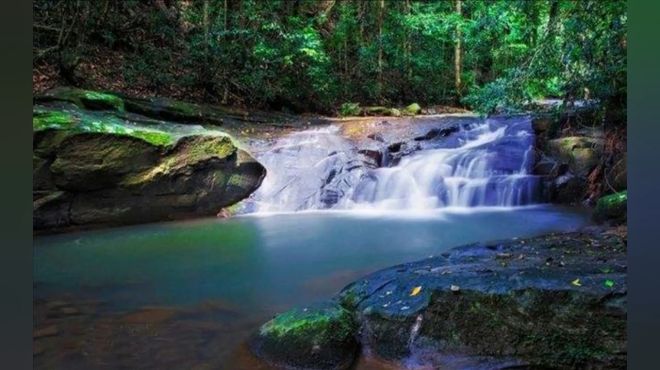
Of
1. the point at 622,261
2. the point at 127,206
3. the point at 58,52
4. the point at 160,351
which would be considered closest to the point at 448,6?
the point at 58,52

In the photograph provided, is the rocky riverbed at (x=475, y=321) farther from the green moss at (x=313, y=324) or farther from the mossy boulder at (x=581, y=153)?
the mossy boulder at (x=581, y=153)

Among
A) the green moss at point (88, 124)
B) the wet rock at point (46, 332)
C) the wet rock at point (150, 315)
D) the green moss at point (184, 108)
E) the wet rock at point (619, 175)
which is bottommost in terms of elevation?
the wet rock at point (150, 315)

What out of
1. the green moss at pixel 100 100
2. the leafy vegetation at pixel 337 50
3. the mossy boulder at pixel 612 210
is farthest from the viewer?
the green moss at pixel 100 100

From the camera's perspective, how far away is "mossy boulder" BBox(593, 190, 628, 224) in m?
5.58

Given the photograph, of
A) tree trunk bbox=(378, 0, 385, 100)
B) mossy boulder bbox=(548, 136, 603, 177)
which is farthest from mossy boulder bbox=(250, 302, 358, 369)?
tree trunk bbox=(378, 0, 385, 100)

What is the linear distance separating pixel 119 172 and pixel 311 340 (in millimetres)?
4350

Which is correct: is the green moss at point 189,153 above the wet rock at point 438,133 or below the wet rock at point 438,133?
below

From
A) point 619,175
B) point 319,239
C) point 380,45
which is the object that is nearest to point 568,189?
point 619,175

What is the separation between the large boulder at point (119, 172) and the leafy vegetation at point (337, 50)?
393cm

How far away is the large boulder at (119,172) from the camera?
5.88 m

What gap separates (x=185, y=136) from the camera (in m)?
6.74

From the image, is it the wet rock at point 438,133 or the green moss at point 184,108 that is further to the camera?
the wet rock at point 438,133

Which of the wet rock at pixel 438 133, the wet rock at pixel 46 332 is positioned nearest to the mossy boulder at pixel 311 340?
the wet rock at pixel 46 332

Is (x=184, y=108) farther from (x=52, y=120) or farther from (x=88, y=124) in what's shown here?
(x=52, y=120)
